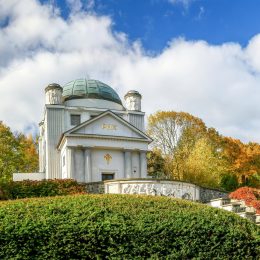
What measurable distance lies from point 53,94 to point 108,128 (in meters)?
7.48

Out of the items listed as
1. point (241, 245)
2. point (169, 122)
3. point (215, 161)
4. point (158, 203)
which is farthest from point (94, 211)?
point (169, 122)

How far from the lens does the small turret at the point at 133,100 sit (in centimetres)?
4331

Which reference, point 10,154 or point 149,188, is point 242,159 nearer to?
point 10,154

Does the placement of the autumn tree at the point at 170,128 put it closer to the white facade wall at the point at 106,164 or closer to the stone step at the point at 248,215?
the white facade wall at the point at 106,164

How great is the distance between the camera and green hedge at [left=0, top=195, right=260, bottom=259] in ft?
37.7

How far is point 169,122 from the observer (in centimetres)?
4934

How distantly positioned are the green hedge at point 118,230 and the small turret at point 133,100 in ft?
98.4

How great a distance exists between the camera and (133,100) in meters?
A: 43.3

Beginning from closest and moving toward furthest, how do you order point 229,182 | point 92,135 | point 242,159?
point 92,135, point 229,182, point 242,159

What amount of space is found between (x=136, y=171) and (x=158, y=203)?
78.7 ft

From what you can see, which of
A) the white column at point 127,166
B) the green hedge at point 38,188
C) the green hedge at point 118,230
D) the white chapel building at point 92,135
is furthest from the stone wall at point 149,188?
the white column at point 127,166

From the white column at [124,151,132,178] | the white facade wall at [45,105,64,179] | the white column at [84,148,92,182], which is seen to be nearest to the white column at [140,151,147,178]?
the white column at [124,151,132,178]

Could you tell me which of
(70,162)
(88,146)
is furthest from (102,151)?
(70,162)

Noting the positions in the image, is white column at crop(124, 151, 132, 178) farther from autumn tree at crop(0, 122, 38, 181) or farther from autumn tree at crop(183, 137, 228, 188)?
autumn tree at crop(0, 122, 38, 181)
